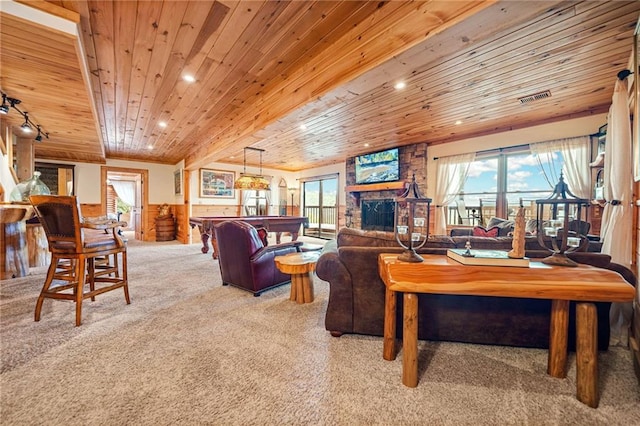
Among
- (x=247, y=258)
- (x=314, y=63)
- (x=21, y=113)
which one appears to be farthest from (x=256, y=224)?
(x=21, y=113)

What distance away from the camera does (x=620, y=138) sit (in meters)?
2.10

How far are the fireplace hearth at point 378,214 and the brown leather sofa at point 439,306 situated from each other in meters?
4.04

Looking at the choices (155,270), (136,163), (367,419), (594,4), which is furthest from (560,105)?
(136,163)

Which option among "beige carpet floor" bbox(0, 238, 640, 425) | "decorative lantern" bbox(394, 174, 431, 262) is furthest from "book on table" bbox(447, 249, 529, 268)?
"beige carpet floor" bbox(0, 238, 640, 425)

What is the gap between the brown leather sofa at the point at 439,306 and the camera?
1.73 m

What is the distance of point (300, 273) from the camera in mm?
2502

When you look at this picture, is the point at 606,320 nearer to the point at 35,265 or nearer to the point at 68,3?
the point at 68,3

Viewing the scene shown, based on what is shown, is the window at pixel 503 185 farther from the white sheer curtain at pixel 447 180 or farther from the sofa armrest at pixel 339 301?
the sofa armrest at pixel 339 301

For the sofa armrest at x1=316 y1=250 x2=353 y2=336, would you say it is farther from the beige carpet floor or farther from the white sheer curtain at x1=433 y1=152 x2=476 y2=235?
the white sheer curtain at x1=433 y1=152 x2=476 y2=235

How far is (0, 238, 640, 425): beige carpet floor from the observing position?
1.18 meters

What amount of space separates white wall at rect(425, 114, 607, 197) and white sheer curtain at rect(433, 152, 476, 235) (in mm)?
110

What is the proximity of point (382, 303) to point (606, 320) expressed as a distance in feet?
4.95

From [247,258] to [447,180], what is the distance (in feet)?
14.2

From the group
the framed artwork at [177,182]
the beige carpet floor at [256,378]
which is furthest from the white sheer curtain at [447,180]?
the framed artwork at [177,182]
